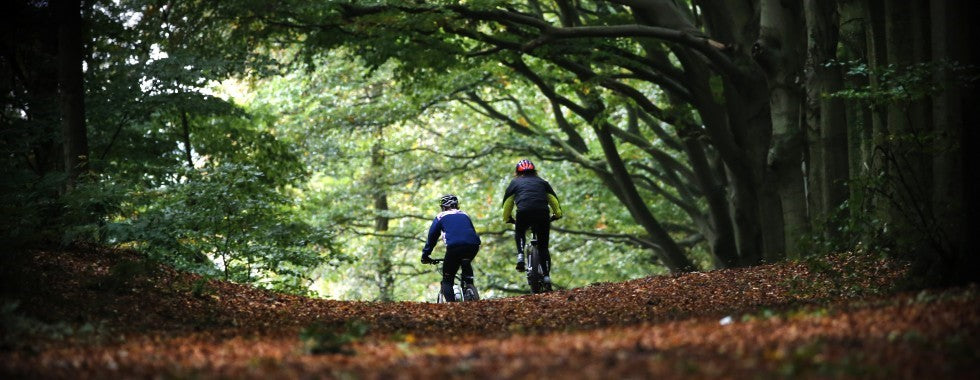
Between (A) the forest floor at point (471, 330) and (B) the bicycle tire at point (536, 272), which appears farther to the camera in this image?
(B) the bicycle tire at point (536, 272)

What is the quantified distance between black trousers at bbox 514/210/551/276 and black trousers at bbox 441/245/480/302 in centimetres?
64

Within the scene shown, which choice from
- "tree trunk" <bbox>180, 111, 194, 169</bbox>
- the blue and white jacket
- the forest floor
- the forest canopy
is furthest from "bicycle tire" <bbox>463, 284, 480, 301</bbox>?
"tree trunk" <bbox>180, 111, 194, 169</bbox>

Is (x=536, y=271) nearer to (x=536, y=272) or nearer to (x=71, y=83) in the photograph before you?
(x=536, y=272)

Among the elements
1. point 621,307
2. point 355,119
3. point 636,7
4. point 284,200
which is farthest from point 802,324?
point 355,119

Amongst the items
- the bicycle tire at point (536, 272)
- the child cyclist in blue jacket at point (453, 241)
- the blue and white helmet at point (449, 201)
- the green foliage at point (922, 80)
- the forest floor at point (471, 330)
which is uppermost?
the green foliage at point (922, 80)

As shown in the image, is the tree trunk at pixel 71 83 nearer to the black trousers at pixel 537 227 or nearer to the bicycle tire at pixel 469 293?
the bicycle tire at pixel 469 293

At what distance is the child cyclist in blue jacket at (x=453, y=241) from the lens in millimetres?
12484

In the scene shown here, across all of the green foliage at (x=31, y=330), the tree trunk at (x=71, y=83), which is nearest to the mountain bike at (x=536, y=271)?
the tree trunk at (x=71, y=83)

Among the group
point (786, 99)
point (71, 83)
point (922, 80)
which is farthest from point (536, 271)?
point (922, 80)

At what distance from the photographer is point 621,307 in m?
9.75

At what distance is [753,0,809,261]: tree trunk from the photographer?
14.0m

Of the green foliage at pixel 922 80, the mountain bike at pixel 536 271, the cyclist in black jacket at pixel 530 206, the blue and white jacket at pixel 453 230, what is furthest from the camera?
the mountain bike at pixel 536 271

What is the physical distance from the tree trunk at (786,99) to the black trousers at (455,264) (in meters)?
4.48

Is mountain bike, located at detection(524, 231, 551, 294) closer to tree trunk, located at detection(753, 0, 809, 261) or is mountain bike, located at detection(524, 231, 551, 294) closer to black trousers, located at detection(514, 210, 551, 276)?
black trousers, located at detection(514, 210, 551, 276)
